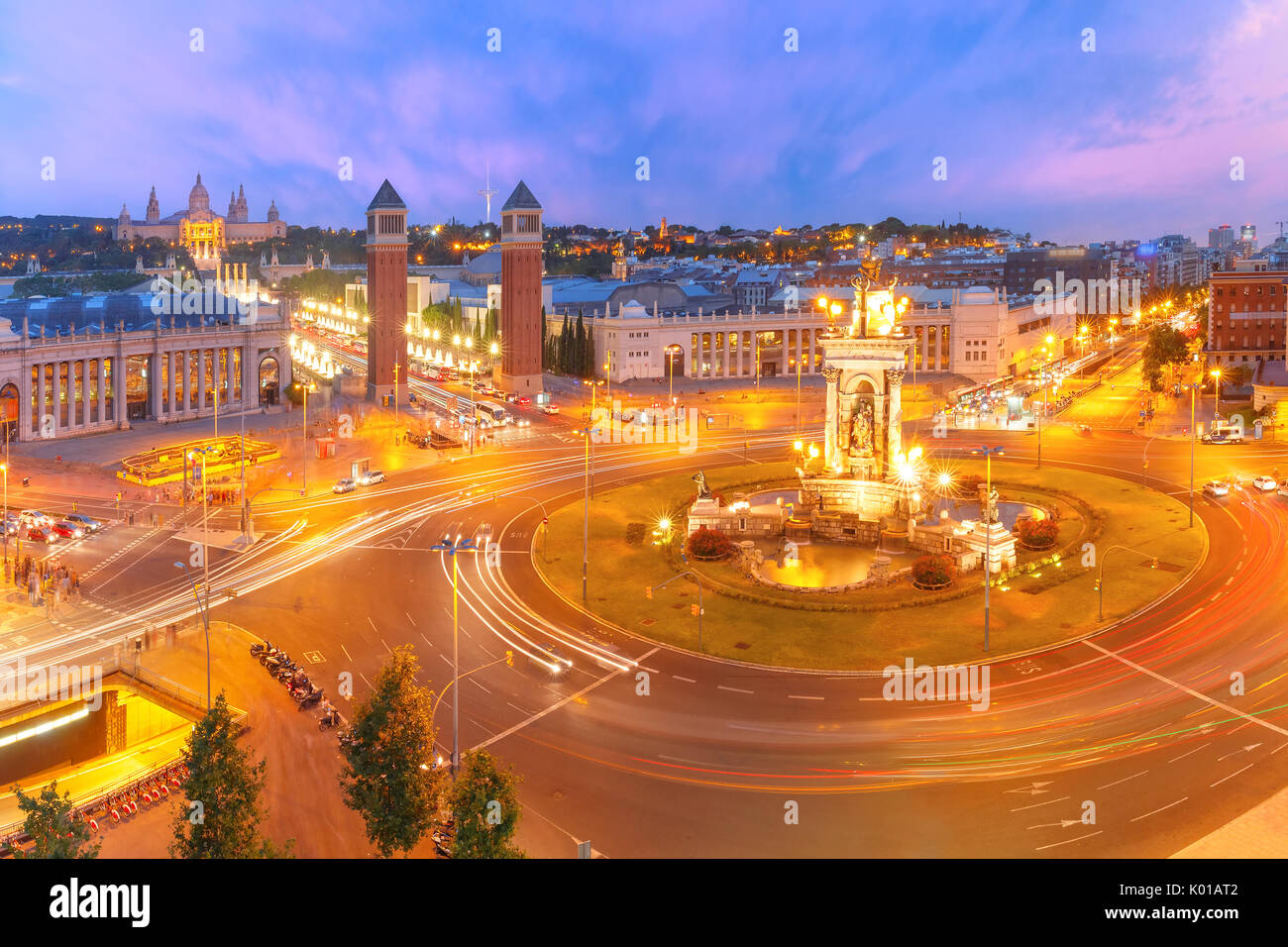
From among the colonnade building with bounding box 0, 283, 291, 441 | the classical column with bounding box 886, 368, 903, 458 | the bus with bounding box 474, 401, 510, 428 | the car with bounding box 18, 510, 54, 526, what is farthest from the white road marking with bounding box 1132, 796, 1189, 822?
the colonnade building with bounding box 0, 283, 291, 441

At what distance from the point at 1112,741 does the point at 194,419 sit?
11000 centimetres

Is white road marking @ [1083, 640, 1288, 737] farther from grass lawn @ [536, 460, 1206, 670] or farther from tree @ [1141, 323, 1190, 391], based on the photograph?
tree @ [1141, 323, 1190, 391]

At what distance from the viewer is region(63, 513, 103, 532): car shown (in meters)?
75.7

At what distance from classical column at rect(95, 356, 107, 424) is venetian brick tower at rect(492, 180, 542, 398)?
51.3 meters

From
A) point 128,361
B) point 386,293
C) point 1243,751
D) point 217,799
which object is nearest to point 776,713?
point 1243,751

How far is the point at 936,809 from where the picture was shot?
1422 inches

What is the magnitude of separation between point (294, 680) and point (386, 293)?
101891 mm

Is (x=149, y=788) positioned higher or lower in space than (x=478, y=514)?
lower

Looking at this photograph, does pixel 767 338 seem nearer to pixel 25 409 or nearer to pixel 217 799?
pixel 25 409

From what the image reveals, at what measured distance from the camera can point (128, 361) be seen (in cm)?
11962
